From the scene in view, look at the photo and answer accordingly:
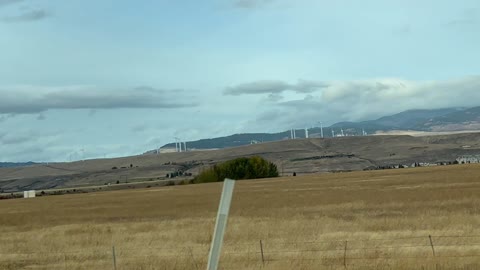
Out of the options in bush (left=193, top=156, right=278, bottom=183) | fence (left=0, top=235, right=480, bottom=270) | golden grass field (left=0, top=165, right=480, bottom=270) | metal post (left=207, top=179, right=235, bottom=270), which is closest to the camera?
metal post (left=207, top=179, right=235, bottom=270)

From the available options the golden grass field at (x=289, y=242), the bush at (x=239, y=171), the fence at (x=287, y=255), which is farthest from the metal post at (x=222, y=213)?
the bush at (x=239, y=171)

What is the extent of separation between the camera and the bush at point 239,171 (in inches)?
6176

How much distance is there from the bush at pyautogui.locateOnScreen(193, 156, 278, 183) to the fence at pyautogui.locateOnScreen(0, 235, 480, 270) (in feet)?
411

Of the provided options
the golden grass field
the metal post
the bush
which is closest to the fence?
the golden grass field

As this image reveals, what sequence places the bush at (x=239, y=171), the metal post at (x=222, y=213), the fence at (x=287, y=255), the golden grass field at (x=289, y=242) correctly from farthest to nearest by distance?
1. the bush at (x=239, y=171)
2. the golden grass field at (x=289, y=242)
3. the fence at (x=287, y=255)
4. the metal post at (x=222, y=213)

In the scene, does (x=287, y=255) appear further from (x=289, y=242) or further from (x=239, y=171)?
(x=239, y=171)

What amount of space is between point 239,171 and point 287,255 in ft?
446

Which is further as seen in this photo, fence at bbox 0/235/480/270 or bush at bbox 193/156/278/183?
bush at bbox 193/156/278/183

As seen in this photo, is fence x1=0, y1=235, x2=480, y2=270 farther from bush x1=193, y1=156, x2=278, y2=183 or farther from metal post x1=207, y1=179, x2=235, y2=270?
bush x1=193, y1=156, x2=278, y2=183

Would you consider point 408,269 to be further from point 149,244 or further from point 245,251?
point 149,244

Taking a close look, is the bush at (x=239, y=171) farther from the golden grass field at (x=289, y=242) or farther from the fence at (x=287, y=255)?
the fence at (x=287, y=255)

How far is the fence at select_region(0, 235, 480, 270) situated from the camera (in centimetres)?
2120

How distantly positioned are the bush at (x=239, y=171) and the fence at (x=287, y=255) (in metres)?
125

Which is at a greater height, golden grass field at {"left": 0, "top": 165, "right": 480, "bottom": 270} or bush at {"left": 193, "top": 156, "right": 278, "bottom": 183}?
bush at {"left": 193, "top": 156, "right": 278, "bottom": 183}
